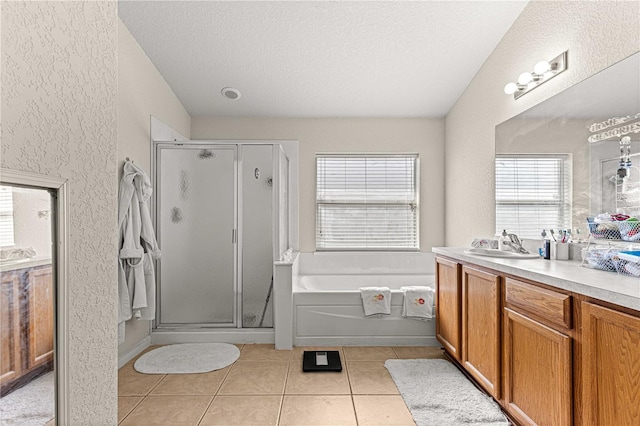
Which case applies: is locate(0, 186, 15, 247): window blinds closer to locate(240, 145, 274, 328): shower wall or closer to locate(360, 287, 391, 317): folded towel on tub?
locate(240, 145, 274, 328): shower wall

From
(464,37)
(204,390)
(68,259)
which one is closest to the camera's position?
(68,259)

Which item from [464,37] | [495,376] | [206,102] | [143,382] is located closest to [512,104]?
[464,37]

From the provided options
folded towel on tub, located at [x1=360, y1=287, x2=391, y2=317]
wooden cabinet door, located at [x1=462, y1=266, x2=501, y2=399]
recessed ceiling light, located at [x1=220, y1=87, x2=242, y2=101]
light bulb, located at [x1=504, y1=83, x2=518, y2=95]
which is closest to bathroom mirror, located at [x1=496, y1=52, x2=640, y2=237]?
light bulb, located at [x1=504, y1=83, x2=518, y2=95]

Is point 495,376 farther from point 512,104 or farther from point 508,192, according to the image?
point 512,104

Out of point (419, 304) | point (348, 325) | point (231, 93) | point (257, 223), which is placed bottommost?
point (348, 325)

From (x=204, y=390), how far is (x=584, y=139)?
272cm

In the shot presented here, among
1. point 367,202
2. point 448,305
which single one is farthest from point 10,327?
point 367,202

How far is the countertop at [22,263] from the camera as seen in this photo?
0.93 m

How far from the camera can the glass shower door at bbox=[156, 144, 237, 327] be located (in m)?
3.31

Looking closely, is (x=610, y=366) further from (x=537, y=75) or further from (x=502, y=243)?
(x=537, y=75)

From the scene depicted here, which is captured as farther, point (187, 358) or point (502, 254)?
point (187, 358)

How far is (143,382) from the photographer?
2.49 metres

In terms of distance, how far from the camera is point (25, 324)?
0.99 metres

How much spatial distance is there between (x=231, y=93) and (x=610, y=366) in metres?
3.61
